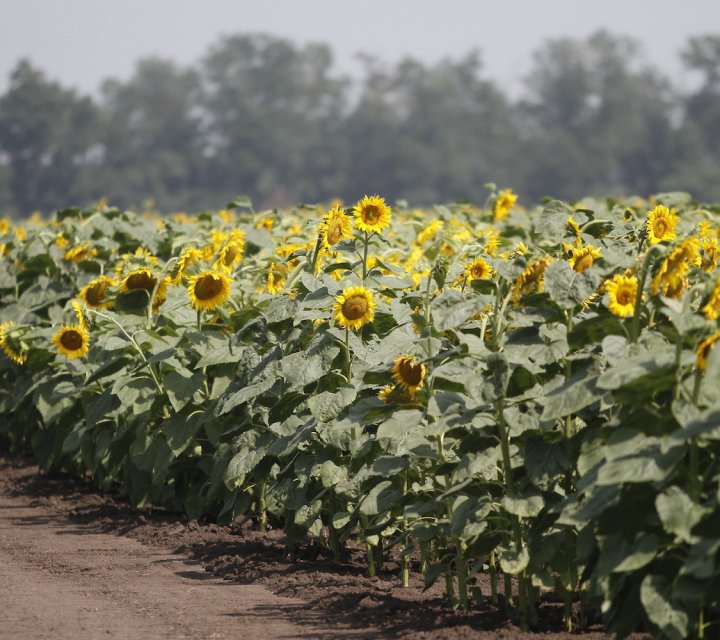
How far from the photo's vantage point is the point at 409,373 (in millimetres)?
4066

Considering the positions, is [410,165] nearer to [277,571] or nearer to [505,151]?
[505,151]

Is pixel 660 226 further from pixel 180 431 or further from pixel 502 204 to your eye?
pixel 502 204

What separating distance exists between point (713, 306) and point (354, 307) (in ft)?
5.24

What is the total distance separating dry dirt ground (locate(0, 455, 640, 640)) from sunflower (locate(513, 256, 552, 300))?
105cm

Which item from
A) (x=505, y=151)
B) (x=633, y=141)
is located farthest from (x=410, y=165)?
(x=633, y=141)

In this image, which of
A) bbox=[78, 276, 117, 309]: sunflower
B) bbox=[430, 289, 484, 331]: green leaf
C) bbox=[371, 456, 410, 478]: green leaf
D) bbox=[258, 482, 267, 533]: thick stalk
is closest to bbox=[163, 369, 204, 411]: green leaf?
bbox=[258, 482, 267, 533]: thick stalk

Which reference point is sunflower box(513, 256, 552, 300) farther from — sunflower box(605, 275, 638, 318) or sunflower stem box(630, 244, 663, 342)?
sunflower stem box(630, 244, 663, 342)

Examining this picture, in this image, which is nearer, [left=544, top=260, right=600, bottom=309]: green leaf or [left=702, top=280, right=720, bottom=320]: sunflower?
[left=702, top=280, right=720, bottom=320]: sunflower

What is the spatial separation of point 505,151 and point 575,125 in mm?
8997

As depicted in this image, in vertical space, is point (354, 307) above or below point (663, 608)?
above

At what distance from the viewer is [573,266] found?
411 centimetres

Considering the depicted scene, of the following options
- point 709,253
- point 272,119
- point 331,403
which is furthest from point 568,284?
point 272,119

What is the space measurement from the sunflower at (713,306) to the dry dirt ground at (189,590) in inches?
43.3

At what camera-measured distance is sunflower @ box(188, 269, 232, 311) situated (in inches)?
217
